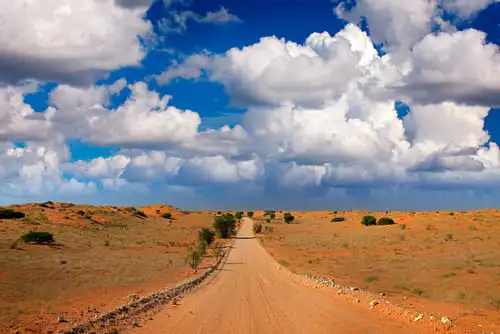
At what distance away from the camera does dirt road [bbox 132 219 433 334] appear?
47.8 ft

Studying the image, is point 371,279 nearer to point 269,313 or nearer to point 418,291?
point 418,291

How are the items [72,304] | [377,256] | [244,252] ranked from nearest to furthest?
[72,304]
[377,256]
[244,252]

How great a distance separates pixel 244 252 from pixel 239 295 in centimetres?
2498

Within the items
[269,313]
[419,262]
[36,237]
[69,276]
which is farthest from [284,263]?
[36,237]

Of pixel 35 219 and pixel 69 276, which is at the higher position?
pixel 35 219

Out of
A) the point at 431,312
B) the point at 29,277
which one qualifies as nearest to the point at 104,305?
the point at 29,277

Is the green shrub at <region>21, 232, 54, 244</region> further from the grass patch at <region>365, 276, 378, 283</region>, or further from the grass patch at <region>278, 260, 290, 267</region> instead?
the grass patch at <region>365, 276, 378, 283</region>

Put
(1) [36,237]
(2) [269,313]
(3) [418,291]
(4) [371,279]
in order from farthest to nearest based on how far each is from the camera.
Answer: (1) [36,237]
(4) [371,279]
(3) [418,291]
(2) [269,313]

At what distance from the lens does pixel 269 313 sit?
1703 cm

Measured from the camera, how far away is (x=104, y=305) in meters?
18.8

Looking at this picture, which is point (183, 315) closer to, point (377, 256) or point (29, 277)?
point (29, 277)

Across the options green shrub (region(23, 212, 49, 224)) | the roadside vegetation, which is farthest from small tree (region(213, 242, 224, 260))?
green shrub (region(23, 212, 49, 224))

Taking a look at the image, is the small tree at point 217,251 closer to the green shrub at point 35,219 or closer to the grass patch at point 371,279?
the grass patch at point 371,279

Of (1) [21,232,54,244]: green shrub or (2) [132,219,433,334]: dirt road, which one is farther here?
(1) [21,232,54,244]: green shrub
